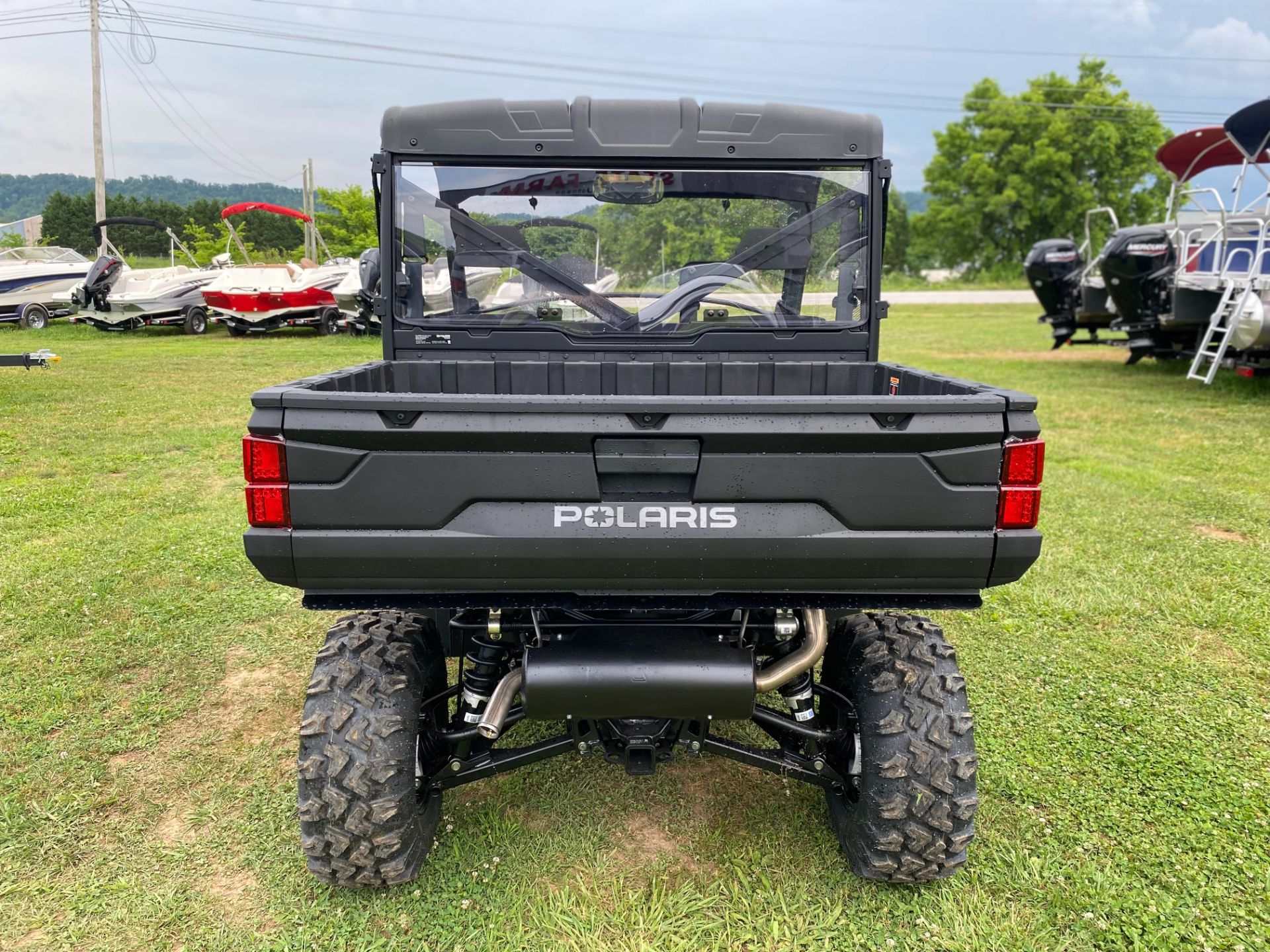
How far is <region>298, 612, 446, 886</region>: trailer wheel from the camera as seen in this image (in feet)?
7.53

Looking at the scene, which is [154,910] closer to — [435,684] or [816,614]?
[435,684]

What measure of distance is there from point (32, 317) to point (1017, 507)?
22.7 m

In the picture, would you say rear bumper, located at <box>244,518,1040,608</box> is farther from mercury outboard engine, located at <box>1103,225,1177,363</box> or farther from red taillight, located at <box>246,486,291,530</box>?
mercury outboard engine, located at <box>1103,225,1177,363</box>

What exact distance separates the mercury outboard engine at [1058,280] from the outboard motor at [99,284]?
59.8 ft

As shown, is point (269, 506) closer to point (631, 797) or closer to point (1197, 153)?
point (631, 797)

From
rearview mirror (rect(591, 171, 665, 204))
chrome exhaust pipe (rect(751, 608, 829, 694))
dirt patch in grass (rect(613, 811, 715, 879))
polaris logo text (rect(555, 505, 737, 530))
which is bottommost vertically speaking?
dirt patch in grass (rect(613, 811, 715, 879))

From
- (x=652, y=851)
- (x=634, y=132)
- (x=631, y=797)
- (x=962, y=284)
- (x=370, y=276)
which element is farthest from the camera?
(x=962, y=284)

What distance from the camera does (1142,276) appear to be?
36.6ft

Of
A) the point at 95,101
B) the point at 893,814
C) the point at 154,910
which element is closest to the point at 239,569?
the point at 154,910

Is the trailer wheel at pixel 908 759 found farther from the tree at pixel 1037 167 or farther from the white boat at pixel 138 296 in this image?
the tree at pixel 1037 167

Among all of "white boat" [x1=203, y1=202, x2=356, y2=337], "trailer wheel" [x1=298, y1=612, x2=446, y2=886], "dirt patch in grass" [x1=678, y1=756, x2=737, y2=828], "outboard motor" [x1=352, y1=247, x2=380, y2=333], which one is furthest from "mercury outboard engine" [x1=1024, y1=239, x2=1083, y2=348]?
"white boat" [x1=203, y1=202, x2=356, y2=337]

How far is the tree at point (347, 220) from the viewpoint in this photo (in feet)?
103

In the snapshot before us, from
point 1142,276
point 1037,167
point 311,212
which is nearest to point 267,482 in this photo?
point 1142,276

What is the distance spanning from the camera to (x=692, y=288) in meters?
3.59
